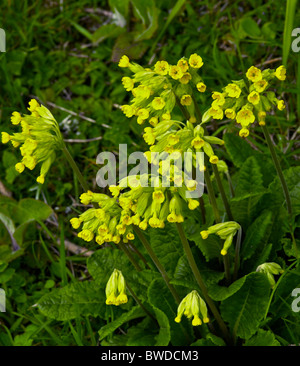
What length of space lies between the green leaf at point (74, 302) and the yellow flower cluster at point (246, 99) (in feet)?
4.68

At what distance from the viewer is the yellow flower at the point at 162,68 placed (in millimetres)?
2330

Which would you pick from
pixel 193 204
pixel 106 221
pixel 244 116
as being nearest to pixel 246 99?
pixel 244 116

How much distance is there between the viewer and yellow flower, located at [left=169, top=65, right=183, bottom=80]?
7.52 feet

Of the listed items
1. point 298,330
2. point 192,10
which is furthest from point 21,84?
point 298,330

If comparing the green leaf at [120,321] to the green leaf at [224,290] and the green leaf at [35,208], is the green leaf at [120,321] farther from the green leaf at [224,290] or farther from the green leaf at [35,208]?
the green leaf at [35,208]

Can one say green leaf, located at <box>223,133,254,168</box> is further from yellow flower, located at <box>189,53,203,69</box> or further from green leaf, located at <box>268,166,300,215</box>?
yellow flower, located at <box>189,53,203,69</box>

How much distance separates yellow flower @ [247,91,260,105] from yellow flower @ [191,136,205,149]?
311 millimetres

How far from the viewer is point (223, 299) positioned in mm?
2695

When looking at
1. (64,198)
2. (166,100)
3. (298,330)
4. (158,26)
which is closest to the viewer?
(166,100)

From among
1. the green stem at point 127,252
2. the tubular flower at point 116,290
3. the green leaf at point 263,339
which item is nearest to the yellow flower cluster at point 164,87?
the green stem at point 127,252

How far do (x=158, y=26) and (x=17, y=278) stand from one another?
2.49m

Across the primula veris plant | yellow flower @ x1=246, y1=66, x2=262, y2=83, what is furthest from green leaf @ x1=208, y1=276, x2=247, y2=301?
yellow flower @ x1=246, y1=66, x2=262, y2=83
